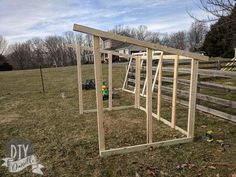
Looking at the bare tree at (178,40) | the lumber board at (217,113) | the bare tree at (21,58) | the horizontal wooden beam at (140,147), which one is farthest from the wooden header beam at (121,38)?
the bare tree at (21,58)

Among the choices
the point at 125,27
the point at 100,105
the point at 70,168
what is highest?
the point at 125,27

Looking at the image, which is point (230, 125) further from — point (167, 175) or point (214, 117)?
point (167, 175)

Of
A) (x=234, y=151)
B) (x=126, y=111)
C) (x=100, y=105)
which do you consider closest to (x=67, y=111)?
(x=126, y=111)

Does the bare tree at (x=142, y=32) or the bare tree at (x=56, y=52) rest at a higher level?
the bare tree at (x=142, y=32)

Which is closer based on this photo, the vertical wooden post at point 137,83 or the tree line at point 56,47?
the vertical wooden post at point 137,83

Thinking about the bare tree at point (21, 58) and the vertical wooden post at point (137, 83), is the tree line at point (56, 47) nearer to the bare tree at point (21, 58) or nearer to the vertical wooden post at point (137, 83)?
the bare tree at point (21, 58)

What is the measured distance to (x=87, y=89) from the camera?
440 inches

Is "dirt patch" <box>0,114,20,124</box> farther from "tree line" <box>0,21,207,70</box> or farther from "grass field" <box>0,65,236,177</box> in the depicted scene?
"tree line" <box>0,21,207,70</box>

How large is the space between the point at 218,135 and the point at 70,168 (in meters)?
2.93

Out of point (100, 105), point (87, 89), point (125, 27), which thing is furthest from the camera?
point (125, 27)

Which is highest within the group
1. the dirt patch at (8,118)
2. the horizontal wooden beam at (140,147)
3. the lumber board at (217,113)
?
the lumber board at (217,113)

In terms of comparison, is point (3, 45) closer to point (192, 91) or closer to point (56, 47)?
point (56, 47)

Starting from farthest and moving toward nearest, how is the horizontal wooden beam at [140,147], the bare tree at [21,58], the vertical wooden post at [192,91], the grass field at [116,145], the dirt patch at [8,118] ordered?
the bare tree at [21,58] < the dirt patch at [8,118] < the vertical wooden post at [192,91] < the horizontal wooden beam at [140,147] < the grass field at [116,145]

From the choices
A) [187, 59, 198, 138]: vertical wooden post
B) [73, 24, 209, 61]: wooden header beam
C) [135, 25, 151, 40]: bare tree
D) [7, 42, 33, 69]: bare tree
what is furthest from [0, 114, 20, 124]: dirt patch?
[135, 25, 151, 40]: bare tree
